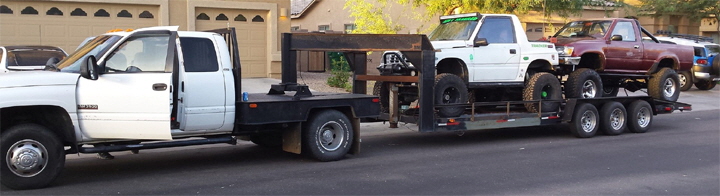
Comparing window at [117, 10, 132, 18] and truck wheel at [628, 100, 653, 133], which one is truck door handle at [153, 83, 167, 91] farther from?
window at [117, 10, 132, 18]

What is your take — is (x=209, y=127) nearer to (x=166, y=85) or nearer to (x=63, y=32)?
(x=166, y=85)

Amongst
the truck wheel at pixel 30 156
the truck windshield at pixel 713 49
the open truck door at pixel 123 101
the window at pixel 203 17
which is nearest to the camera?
the truck wheel at pixel 30 156

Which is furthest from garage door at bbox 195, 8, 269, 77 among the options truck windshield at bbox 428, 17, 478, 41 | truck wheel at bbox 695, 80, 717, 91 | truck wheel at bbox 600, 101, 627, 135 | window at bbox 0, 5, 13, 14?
truck wheel at bbox 695, 80, 717, 91

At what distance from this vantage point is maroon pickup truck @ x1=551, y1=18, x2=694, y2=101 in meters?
13.0

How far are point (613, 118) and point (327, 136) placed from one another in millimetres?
6304

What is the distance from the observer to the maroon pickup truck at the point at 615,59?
13.0 meters

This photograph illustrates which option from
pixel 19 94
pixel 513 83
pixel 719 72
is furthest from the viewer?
pixel 719 72

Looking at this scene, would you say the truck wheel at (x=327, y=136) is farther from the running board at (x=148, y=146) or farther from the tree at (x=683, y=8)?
the tree at (x=683, y=8)

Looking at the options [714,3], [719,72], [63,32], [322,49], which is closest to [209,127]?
[322,49]

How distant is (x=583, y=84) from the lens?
12984mm

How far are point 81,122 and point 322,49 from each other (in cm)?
359

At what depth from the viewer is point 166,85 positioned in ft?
25.9

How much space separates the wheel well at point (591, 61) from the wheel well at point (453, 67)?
9.81ft

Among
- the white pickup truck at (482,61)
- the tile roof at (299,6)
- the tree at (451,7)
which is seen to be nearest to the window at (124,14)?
the tree at (451,7)
